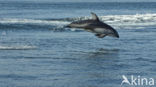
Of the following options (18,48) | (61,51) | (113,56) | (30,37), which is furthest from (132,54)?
(30,37)

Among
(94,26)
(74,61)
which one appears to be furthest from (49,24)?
(74,61)

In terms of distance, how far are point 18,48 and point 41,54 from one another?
92.5 inches

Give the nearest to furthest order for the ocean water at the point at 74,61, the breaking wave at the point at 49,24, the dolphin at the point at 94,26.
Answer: the ocean water at the point at 74,61
the dolphin at the point at 94,26
the breaking wave at the point at 49,24

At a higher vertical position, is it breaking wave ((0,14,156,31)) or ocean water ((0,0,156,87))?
ocean water ((0,0,156,87))

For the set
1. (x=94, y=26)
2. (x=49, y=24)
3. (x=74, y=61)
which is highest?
(x=94, y=26)

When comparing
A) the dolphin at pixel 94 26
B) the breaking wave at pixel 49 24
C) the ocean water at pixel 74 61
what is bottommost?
the breaking wave at pixel 49 24

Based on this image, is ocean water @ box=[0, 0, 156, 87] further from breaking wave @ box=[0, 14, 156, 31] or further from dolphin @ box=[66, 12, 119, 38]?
breaking wave @ box=[0, 14, 156, 31]

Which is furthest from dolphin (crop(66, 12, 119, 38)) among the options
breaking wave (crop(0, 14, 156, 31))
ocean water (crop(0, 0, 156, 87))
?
breaking wave (crop(0, 14, 156, 31))

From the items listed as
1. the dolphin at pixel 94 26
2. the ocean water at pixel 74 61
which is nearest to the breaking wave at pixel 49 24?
the ocean water at pixel 74 61

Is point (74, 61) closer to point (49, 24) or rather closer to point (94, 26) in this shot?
point (94, 26)

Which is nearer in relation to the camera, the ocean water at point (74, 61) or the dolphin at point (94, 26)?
the ocean water at point (74, 61)

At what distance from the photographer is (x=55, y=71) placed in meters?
20.8

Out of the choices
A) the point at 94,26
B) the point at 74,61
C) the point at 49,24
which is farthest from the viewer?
the point at 49,24

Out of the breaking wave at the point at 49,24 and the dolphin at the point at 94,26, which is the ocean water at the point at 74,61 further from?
the breaking wave at the point at 49,24
